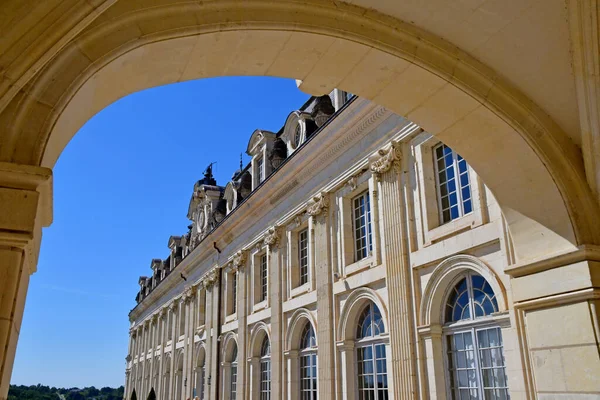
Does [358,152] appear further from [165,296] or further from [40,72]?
[165,296]

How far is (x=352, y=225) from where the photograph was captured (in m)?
12.9

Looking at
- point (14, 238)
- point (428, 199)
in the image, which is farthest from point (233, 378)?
point (14, 238)

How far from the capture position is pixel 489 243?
8.62 metres

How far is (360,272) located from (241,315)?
7.82 meters

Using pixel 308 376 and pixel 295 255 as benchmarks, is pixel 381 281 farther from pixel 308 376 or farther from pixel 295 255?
pixel 295 255

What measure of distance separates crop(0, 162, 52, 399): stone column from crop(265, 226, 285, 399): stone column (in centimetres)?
1295

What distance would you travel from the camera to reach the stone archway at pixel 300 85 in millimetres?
2875

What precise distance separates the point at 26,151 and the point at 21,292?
0.74 m

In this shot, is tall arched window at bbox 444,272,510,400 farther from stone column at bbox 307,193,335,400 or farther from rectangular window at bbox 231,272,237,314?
rectangular window at bbox 231,272,237,314

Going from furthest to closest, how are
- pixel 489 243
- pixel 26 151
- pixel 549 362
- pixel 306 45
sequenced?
pixel 489 243 < pixel 549 362 < pixel 306 45 < pixel 26 151

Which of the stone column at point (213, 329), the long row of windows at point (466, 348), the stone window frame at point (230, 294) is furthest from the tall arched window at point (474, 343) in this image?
the stone column at point (213, 329)

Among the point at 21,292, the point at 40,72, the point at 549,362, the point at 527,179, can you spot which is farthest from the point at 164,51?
the point at 549,362

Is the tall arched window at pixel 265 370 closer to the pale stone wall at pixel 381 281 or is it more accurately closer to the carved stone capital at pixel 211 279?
the pale stone wall at pixel 381 281

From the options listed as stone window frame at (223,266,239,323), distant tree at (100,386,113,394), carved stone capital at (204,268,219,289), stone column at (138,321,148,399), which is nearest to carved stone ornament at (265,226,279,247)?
stone window frame at (223,266,239,323)
